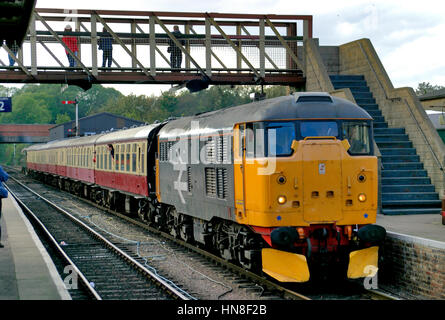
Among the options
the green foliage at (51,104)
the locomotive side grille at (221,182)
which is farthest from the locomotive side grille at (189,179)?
the green foliage at (51,104)

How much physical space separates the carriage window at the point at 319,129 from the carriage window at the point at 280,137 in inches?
8.2

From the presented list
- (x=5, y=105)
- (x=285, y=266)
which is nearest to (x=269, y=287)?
(x=285, y=266)

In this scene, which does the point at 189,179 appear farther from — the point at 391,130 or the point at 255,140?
the point at 391,130

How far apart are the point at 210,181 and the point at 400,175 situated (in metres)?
6.69

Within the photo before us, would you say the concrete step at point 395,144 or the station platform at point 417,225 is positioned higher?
the concrete step at point 395,144

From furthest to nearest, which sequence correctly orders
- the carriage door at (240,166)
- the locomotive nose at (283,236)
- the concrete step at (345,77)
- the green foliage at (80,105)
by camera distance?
1. the green foliage at (80,105)
2. the concrete step at (345,77)
3. the carriage door at (240,166)
4. the locomotive nose at (283,236)

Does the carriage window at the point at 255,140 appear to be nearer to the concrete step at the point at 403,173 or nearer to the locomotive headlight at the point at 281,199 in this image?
the locomotive headlight at the point at 281,199

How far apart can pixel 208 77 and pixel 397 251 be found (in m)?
12.3

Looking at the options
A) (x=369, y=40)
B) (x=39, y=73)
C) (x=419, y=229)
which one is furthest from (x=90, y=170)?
(x=419, y=229)

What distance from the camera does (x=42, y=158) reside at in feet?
175

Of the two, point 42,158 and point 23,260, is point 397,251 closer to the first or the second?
point 23,260

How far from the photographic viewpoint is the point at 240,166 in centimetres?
1162

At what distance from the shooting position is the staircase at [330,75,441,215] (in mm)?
16859

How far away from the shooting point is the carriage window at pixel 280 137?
433 inches
